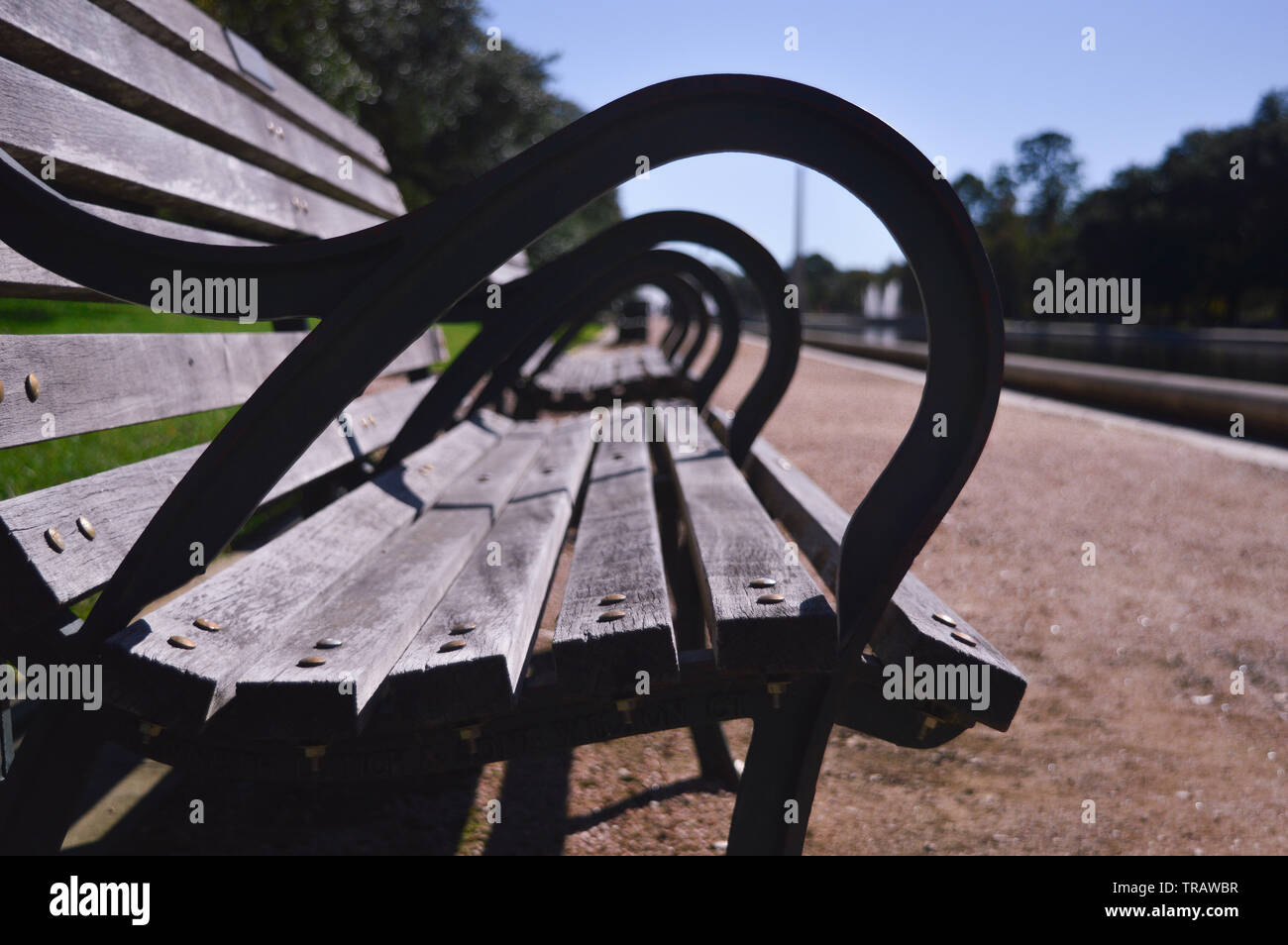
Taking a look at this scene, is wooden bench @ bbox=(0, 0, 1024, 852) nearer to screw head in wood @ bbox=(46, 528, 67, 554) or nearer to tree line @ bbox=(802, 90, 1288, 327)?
screw head in wood @ bbox=(46, 528, 67, 554)

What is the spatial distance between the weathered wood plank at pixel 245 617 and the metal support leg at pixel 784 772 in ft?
1.77

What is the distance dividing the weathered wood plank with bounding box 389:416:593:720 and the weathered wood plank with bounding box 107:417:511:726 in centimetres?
11

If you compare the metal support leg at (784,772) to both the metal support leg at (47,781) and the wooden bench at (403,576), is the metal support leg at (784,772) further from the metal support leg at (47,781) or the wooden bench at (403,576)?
the metal support leg at (47,781)

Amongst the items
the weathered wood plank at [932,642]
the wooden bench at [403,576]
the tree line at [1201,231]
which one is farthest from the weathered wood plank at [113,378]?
the tree line at [1201,231]

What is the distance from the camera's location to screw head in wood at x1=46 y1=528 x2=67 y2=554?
44.6 inches

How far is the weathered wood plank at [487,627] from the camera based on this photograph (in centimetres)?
105

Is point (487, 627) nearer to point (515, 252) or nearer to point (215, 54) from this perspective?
point (515, 252)

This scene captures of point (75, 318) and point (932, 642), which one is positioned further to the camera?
point (75, 318)

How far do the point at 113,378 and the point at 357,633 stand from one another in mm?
612

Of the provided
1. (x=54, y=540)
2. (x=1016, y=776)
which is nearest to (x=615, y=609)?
(x=54, y=540)

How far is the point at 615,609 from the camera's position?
3.86 feet

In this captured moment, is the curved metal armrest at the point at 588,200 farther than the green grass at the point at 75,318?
No

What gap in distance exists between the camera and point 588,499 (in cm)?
199

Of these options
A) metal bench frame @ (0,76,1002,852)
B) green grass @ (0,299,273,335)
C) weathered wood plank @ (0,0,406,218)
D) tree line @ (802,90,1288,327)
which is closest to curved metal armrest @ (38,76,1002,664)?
metal bench frame @ (0,76,1002,852)
